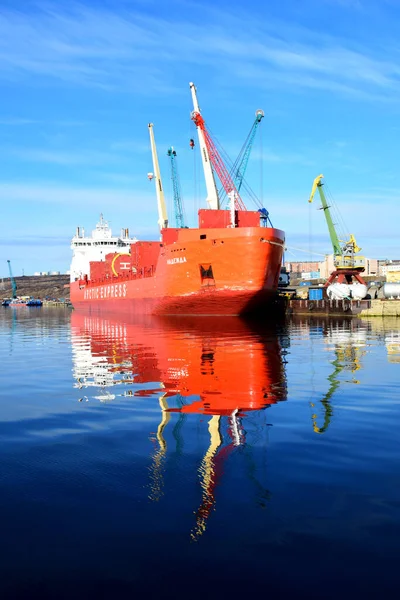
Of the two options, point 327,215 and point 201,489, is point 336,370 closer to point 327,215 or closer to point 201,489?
point 201,489

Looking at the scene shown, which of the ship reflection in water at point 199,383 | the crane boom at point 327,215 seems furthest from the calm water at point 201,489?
the crane boom at point 327,215

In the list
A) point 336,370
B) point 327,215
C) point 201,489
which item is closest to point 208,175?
point 327,215

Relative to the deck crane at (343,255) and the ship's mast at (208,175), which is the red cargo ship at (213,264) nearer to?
the ship's mast at (208,175)

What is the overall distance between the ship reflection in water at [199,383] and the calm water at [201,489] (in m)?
0.06

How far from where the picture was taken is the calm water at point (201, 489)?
5062 mm

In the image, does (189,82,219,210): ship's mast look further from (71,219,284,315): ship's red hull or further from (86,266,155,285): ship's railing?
(86,266,155,285): ship's railing

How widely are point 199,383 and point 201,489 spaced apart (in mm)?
8820

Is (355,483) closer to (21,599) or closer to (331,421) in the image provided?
(331,421)

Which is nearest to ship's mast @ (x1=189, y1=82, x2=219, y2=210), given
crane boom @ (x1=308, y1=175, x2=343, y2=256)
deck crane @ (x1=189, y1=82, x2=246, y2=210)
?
deck crane @ (x1=189, y1=82, x2=246, y2=210)

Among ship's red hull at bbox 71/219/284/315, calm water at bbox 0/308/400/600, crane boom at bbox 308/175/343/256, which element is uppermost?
crane boom at bbox 308/175/343/256

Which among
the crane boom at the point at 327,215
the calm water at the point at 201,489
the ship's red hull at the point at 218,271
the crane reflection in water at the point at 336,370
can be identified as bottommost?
the crane reflection in water at the point at 336,370

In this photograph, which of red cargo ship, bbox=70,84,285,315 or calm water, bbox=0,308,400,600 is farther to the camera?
red cargo ship, bbox=70,84,285,315

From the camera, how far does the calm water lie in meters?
5.06

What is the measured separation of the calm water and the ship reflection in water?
0.06 meters
